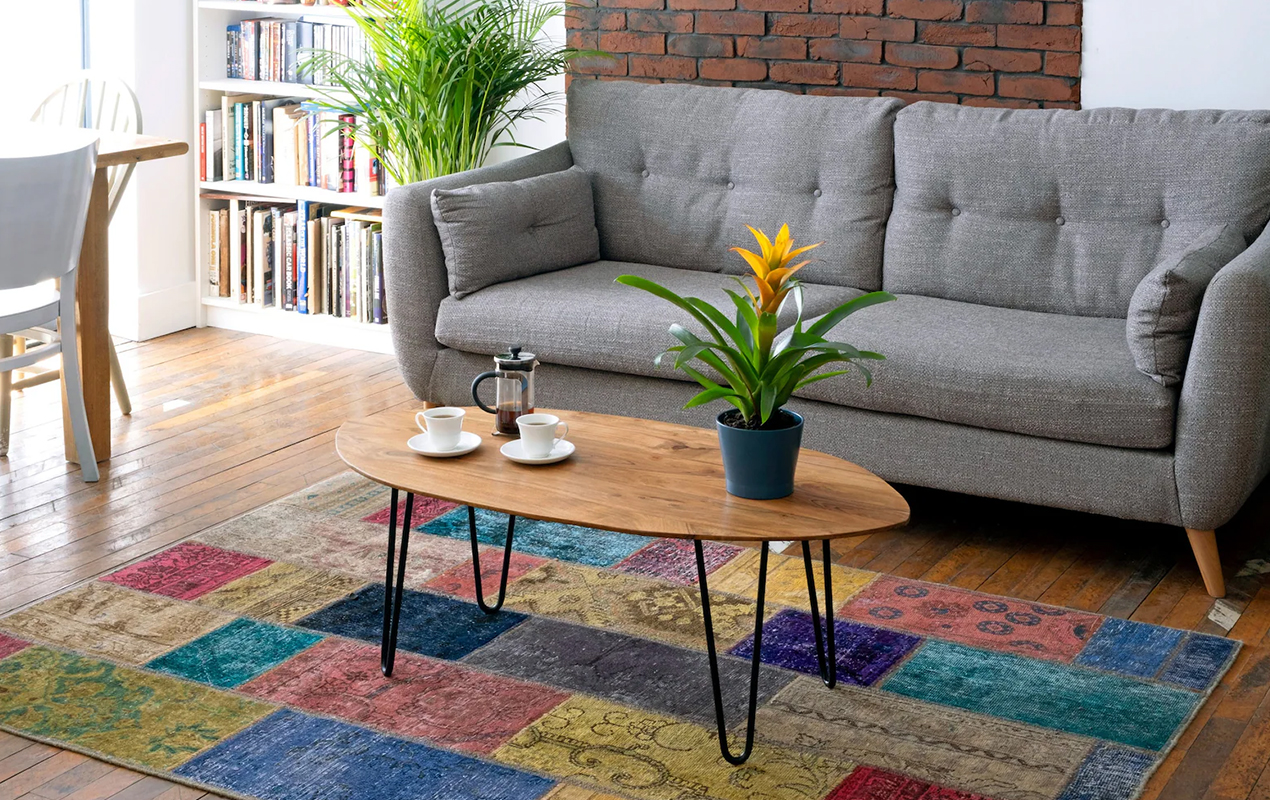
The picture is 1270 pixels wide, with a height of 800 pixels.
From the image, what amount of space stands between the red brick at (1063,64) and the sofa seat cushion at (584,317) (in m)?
0.83

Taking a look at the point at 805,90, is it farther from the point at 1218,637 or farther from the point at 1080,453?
the point at 1218,637

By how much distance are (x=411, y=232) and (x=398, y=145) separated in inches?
30.0

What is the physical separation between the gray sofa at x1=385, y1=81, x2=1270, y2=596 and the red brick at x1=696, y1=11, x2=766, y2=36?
0.32 meters

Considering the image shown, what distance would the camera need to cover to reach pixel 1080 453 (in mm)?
2992

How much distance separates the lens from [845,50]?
4.11 m

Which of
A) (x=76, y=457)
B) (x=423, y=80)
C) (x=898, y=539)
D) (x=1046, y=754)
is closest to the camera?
(x=1046, y=754)

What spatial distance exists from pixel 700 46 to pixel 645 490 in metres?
2.39

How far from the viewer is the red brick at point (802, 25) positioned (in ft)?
13.5

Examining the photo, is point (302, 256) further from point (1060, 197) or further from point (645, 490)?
point (645, 490)

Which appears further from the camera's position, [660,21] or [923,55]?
[660,21]

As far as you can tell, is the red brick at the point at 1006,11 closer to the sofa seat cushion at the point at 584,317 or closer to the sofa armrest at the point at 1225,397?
the sofa seat cushion at the point at 584,317

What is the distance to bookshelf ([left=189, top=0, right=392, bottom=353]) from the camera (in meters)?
4.70

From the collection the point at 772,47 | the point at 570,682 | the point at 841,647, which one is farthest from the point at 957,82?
the point at 570,682

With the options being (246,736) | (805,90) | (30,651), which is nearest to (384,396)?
(805,90)
